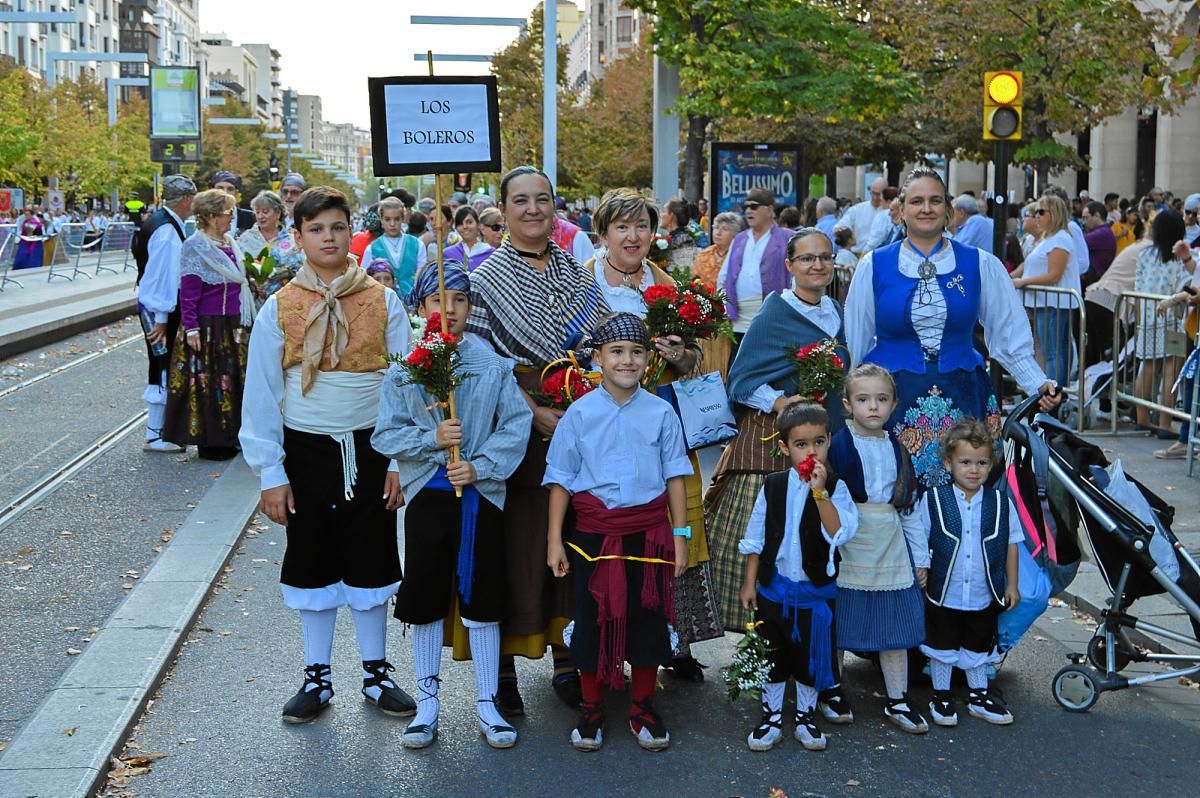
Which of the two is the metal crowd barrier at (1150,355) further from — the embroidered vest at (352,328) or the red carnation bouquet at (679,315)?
the embroidered vest at (352,328)

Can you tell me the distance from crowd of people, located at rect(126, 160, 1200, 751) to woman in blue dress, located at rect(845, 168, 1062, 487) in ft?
0.03

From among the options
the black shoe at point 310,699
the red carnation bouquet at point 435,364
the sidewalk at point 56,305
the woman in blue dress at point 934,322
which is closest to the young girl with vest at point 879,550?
the woman in blue dress at point 934,322

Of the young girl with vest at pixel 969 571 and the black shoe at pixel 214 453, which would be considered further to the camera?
the black shoe at pixel 214 453

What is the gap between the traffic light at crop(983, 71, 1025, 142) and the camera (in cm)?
1186

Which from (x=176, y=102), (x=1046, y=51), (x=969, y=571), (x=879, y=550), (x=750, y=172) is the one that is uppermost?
(x=176, y=102)

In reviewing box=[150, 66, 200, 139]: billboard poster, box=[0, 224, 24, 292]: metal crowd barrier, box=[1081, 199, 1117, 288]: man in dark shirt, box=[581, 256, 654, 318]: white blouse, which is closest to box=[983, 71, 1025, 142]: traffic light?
box=[1081, 199, 1117, 288]: man in dark shirt

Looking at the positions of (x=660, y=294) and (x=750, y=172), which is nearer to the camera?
(x=660, y=294)

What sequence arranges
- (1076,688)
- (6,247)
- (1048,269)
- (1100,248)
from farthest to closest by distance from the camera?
(6,247)
(1100,248)
(1048,269)
(1076,688)

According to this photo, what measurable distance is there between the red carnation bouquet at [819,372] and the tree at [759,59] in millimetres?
20311

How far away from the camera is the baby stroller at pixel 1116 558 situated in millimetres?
5734

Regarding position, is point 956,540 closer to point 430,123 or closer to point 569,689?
point 569,689

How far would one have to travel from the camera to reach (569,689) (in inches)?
237

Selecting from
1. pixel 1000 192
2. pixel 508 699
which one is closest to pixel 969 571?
pixel 508 699

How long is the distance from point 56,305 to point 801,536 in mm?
23619
